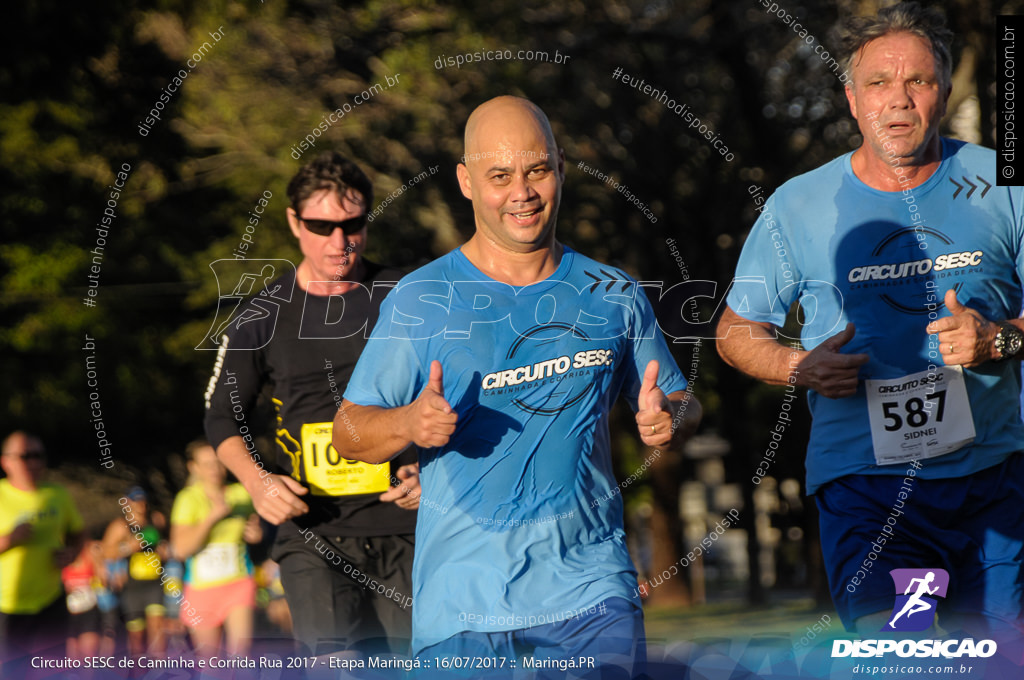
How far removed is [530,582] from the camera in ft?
11.0

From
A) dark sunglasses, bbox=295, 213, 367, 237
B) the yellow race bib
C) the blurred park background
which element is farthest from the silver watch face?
the blurred park background

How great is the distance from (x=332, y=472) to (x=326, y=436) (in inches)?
5.9

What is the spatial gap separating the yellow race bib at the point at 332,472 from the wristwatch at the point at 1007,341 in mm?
2445

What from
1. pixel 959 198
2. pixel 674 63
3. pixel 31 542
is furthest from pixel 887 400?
pixel 674 63

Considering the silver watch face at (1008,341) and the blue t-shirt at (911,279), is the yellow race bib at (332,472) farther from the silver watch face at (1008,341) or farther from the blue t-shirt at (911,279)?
the silver watch face at (1008,341)

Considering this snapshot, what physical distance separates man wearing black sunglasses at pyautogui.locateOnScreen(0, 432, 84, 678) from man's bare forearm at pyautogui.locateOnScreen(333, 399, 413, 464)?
5272 mm

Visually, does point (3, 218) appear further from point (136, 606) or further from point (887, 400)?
point (887, 400)

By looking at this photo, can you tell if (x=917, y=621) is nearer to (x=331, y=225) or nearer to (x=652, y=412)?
(x=652, y=412)

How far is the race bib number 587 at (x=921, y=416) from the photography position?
3.76m

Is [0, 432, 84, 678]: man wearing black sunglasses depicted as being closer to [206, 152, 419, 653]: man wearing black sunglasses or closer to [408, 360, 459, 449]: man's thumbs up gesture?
[206, 152, 419, 653]: man wearing black sunglasses

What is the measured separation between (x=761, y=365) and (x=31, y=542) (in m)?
5.92

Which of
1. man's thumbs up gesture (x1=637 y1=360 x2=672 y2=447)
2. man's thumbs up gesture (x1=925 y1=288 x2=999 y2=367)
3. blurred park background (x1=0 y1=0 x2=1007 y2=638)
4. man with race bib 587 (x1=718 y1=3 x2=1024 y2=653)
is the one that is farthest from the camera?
blurred park background (x1=0 y1=0 x2=1007 y2=638)

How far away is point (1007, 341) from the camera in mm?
3666

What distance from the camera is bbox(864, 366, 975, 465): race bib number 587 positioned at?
3760 mm
